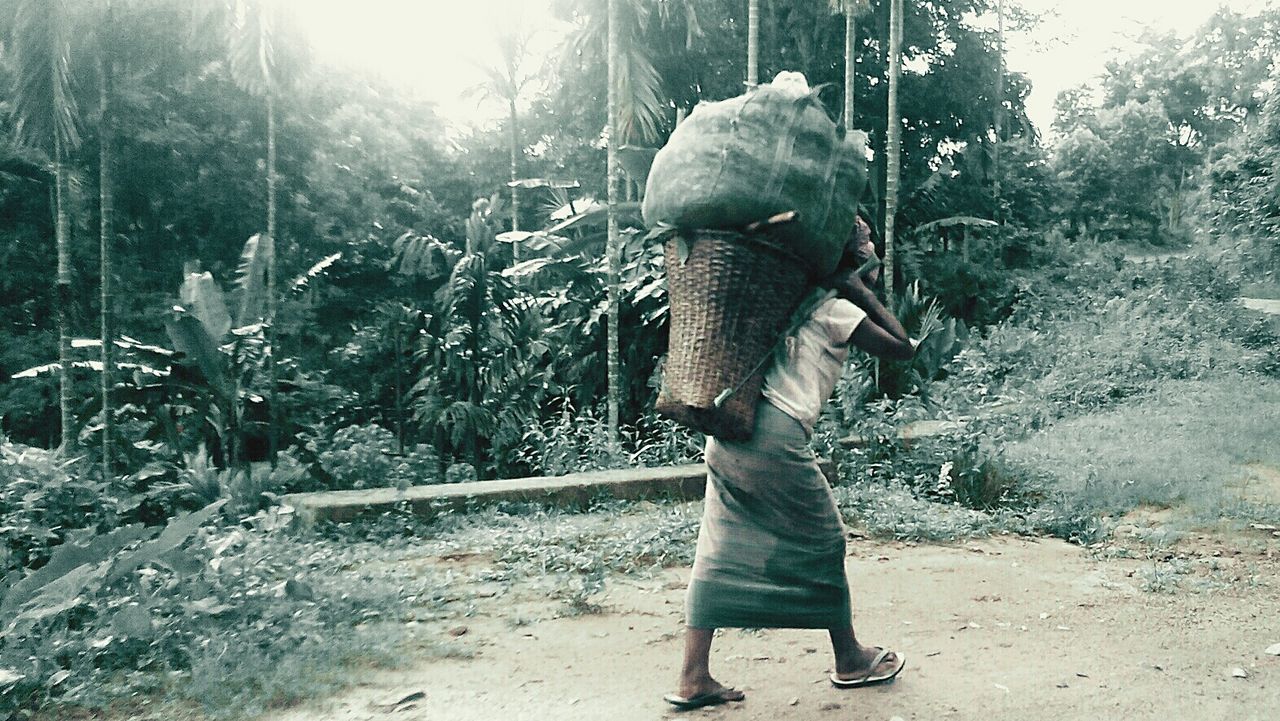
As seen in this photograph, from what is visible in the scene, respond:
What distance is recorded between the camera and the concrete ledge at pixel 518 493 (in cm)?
645

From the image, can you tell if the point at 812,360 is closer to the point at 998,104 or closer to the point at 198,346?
the point at 198,346

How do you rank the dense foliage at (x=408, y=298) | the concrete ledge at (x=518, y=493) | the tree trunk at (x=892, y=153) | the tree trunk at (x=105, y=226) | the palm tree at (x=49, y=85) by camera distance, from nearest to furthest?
the dense foliage at (x=408, y=298), the concrete ledge at (x=518, y=493), the tree trunk at (x=105, y=226), the palm tree at (x=49, y=85), the tree trunk at (x=892, y=153)

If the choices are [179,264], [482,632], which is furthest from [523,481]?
[179,264]

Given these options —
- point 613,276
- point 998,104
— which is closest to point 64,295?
point 613,276

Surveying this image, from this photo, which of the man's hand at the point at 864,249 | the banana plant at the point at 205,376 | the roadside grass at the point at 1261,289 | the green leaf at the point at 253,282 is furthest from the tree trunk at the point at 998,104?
the man's hand at the point at 864,249

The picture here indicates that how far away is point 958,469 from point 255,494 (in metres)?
5.06

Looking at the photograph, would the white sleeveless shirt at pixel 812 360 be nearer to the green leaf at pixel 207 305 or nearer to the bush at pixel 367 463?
the bush at pixel 367 463

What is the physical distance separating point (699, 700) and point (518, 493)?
12.3 ft

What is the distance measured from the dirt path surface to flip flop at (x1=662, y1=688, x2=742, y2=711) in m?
0.03

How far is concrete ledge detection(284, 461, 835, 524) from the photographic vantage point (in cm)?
645

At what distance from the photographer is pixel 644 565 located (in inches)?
223

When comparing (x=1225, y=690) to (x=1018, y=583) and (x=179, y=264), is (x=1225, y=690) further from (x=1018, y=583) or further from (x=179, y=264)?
(x=179, y=264)

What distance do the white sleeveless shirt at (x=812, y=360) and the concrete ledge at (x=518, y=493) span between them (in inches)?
122

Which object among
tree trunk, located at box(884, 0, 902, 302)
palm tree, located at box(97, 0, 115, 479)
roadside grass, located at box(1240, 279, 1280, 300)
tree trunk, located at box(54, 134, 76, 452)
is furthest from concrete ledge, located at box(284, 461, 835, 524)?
roadside grass, located at box(1240, 279, 1280, 300)
